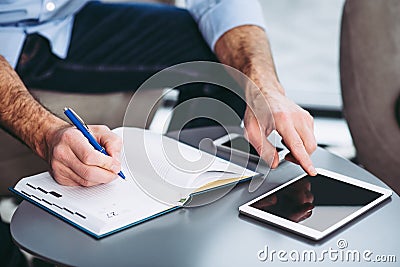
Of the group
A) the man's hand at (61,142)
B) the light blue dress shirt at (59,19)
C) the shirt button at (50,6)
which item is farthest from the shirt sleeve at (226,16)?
the man's hand at (61,142)

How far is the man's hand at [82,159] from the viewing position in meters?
0.86

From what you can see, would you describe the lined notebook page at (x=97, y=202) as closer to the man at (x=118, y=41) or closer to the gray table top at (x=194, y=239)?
the gray table top at (x=194, y=239)

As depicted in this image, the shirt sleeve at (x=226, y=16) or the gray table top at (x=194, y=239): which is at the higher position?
the shirt sleeve at (x=226, y=16)

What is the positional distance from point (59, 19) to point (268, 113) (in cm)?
66

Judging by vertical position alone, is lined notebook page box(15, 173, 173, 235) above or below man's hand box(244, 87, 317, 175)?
above

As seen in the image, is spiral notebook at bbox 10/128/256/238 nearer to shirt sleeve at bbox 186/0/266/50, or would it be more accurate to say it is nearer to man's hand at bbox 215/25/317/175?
man's hand at bbox 215/25/317/175

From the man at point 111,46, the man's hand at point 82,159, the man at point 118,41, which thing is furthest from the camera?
the man at point 118,41

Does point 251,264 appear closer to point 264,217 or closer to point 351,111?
point 264,217

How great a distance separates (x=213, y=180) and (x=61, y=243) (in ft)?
0.81

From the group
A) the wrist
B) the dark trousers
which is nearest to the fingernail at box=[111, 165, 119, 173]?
the wrist

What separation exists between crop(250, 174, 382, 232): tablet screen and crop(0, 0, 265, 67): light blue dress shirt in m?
0.53

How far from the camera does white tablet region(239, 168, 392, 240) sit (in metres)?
0.82

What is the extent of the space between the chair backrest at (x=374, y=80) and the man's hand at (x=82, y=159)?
2.30ft

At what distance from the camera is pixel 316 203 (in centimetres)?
88
